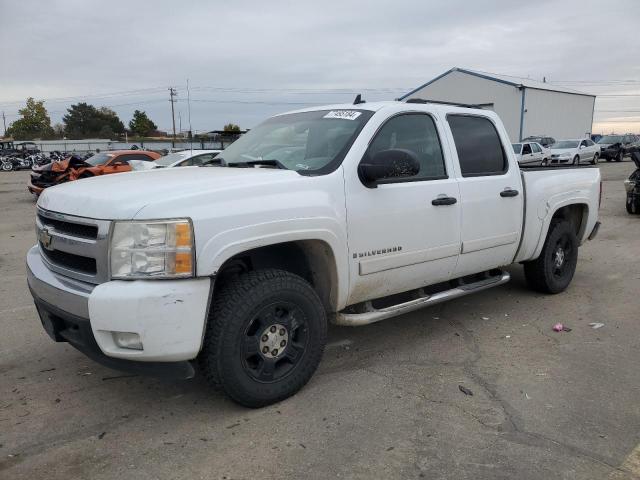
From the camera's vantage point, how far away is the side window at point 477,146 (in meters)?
4.52

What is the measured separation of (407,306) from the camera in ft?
13.4

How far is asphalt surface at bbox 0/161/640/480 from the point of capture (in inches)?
110

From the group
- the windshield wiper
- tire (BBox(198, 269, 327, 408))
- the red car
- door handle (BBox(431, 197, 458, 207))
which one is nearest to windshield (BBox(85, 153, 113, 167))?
the red car

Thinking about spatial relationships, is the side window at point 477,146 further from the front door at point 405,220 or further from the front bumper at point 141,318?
the front bumper at point 141,318

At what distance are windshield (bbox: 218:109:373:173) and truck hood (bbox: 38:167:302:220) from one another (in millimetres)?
297

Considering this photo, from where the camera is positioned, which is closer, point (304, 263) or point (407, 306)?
point (304, 263)

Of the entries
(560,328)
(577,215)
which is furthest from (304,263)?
(577,215)

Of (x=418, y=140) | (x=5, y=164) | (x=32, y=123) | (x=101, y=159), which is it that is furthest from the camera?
(x=32, y=123)

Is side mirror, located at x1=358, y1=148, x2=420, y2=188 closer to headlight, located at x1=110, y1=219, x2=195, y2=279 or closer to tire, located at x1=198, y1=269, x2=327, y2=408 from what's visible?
tire, located at x1=198, y1=269, x2=327, y2=408

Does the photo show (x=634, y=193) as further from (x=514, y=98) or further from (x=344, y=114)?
(x=514, y=98)

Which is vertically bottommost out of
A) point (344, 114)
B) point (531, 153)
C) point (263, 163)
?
point (531, 153)

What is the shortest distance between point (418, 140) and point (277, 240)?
168 centimetres

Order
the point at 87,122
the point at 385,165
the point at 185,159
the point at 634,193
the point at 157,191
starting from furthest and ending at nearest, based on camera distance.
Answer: the point at 87,122
the point at 185,159
the point at 634,193
the point at 385,165
the point at 157,191

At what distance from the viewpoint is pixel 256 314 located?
125 inches
